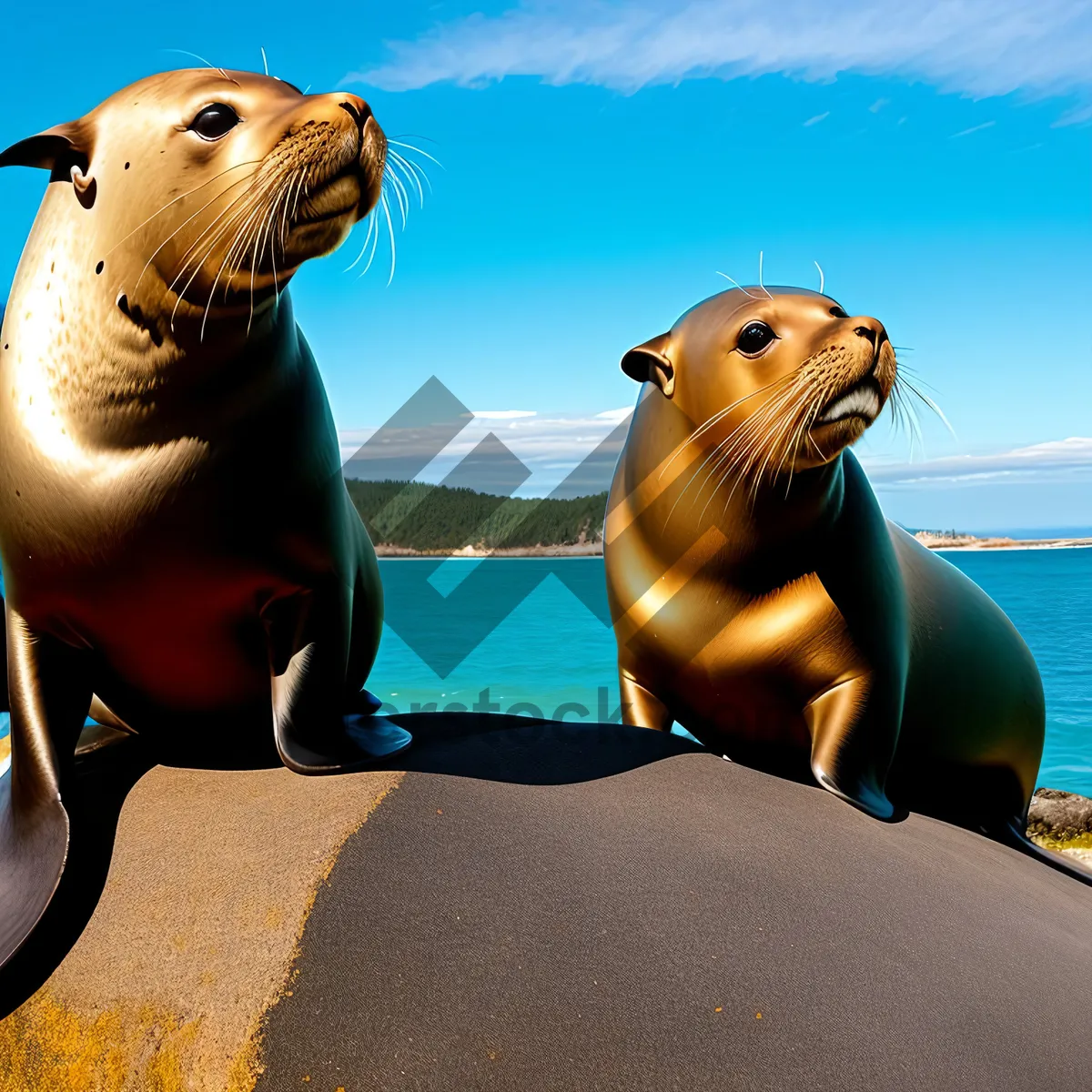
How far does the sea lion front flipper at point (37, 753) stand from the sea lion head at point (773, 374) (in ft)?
8.11

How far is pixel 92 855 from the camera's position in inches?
123

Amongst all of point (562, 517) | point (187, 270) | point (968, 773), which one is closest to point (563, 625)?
point (562, 517)

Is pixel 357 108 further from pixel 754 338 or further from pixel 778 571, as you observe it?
pixel 778 571

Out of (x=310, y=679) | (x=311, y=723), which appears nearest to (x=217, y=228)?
(x=310, y=679)

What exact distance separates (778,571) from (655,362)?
39.5 inches

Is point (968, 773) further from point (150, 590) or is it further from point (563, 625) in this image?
point (563, 625)

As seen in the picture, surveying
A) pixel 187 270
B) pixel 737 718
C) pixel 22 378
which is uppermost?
pixel 187 270

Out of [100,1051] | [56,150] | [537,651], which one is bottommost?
[537,651]

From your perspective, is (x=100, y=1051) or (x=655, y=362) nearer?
(x=100, y=1051)

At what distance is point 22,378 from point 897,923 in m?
3.26

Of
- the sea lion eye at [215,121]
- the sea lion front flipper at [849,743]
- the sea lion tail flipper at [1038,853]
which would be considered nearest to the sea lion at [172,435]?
the sea lion eye at [215,121]

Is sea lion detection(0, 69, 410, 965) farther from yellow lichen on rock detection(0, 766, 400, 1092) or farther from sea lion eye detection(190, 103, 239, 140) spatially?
yellow lichen on rock detection(0, 766, 400, 1092)

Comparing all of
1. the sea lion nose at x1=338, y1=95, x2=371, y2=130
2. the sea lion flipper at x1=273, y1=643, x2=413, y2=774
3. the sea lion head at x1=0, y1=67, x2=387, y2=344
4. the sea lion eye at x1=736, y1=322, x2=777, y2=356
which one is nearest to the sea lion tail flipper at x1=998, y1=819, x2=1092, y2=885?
the sea lion eye at x1=736, y1=322, x2=777, y2=356

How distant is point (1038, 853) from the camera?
16.2ft
